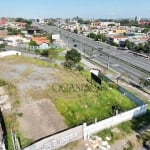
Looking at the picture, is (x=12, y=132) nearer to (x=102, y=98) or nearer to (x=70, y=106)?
(x=70, y=106)

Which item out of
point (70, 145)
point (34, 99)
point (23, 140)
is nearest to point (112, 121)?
point (70, 145)

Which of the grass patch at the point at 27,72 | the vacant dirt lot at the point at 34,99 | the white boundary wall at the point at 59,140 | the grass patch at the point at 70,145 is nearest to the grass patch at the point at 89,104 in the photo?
the vacant dirt lot at the point at 34,99

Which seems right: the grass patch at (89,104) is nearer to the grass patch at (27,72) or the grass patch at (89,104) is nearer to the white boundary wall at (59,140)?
the white boundary wall at (59,140)

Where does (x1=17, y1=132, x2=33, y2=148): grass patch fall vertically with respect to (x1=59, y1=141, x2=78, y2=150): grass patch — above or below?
above

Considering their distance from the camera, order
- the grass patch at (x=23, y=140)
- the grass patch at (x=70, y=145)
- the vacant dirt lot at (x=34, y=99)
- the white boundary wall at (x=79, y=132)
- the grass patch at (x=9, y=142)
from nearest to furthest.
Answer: the grass patch at (x=9, y=142), the white boundary wall at (x=79, y=132), the grass patch at (x=23, y=140), the grass patch at (x=70, y=145), the vacant dirt lot at (x=34, y=99)

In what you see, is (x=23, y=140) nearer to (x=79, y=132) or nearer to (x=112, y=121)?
(x=79, y=132)

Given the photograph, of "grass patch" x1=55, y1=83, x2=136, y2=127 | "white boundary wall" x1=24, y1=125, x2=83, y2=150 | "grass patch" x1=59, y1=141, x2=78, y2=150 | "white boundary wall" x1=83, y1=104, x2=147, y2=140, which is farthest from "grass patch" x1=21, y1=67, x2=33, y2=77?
"grass patch" x1=59, y1=141, x2=78, y2=150

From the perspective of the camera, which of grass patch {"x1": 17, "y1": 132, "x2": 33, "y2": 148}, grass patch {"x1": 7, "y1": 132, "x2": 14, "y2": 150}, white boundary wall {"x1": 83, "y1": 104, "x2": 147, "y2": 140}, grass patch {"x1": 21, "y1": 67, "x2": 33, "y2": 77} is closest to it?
grass patch {"x1": 7, "y1": 132, "x2": 14, "y2": 150}

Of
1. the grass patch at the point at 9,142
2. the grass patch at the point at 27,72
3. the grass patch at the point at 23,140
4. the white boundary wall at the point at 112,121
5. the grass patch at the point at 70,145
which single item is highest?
the grass patch at the point at 27,72

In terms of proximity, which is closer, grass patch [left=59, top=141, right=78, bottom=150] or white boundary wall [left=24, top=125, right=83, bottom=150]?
white boundary wall [left=24, top=125, right=83, bottom=150]

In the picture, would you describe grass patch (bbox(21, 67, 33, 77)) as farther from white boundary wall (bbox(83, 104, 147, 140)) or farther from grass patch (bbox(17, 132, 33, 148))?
white boundary wall (bbox(83, 104, 147, 140))
